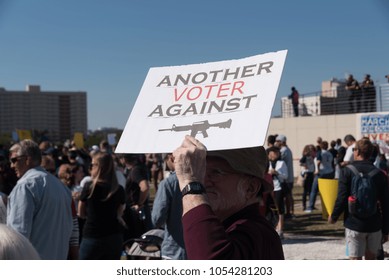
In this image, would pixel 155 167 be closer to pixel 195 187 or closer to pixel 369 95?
pixel 369 95

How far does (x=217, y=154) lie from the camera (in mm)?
2008

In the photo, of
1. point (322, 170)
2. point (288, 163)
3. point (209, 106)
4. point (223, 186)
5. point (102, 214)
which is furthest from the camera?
point (322, 170)

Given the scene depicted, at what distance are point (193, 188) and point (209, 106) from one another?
31 centimetres

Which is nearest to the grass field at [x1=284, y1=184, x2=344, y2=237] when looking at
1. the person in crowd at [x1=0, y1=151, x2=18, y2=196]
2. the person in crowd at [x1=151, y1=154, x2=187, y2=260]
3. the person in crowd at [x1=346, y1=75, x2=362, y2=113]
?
the person in crowd at [x1=0, y1=151, x2=18, y2=196]

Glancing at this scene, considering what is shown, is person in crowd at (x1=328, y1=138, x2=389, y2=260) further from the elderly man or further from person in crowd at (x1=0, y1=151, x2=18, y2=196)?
person in crowd at (x1=0, y1=151, x2=18, y2=196)

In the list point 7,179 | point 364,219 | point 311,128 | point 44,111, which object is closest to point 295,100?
point 311,128

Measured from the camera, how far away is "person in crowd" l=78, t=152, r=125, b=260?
5.30 meters

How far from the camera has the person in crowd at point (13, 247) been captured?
1.78 m

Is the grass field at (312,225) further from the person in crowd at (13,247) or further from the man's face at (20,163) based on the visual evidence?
the person in crowd at (13,247)

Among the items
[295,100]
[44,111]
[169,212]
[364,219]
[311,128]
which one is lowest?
[364,219]

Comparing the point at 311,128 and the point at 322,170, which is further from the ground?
the point at 311,128

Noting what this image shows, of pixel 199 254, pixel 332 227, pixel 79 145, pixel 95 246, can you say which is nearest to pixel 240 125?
pixel 199 254

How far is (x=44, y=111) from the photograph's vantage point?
5231 inches
